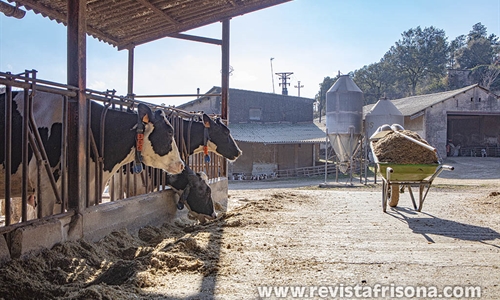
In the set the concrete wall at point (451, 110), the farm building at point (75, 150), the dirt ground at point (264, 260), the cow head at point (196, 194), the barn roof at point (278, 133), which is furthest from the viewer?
the concrete wall at point (451, 110)

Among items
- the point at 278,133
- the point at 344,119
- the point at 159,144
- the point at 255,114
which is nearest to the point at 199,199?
the point at 159,144

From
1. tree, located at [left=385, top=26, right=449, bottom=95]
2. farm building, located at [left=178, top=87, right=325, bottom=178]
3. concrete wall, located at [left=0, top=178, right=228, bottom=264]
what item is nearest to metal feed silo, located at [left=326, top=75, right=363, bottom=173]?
farm building, located at [left=178, top=87, right=325, bottom=178]

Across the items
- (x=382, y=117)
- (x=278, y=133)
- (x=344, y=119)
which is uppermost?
(x=382, y=117)

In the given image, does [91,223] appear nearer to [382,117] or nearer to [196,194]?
[196,194]

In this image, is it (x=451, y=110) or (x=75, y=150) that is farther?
(x=451, y=110)

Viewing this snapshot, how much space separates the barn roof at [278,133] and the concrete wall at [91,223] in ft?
59.9

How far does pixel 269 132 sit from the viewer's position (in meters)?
28.2

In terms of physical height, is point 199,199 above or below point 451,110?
below

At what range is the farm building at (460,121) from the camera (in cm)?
2862

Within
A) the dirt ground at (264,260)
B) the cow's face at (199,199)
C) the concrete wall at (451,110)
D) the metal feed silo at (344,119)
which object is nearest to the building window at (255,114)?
the concrete wall at (451,110)

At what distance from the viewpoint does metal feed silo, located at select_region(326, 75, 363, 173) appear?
18406 millimetres

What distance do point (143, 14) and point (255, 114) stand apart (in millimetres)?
23224

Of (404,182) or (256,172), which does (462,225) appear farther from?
(256,172)

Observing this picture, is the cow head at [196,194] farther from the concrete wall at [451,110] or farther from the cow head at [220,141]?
the concrete wall at [451,110]
